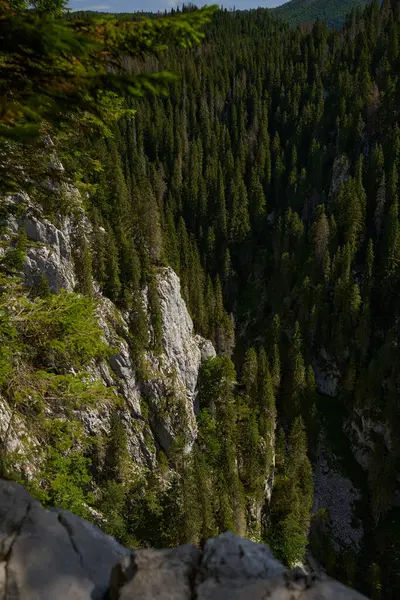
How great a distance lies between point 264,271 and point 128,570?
9103 centimetres

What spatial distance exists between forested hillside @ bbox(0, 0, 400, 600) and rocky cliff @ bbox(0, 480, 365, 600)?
123 inches

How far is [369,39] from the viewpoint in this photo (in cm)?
11875

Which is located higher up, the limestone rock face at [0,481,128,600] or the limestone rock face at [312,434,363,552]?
the limestone rock face at [0,481,128,600]

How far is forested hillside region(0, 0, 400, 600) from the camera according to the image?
108ft

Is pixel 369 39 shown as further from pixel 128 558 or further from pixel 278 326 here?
pixel 128 558

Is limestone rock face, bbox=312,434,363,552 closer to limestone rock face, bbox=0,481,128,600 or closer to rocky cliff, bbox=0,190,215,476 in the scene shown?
rocky cliff, bbox=0,190,215,476

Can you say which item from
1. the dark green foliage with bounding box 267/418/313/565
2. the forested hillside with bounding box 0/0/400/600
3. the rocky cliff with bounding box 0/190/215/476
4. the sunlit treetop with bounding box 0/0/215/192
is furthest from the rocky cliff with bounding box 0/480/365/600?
the dark green foliage with bounding box 267/418/313/565

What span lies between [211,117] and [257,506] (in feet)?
378

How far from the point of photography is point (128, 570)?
16.5ft

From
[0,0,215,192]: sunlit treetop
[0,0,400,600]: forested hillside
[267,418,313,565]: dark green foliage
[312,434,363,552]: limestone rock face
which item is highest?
[0,0,215,192]: sunlit treetop

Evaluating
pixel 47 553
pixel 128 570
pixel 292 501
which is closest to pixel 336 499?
pixel 292 501

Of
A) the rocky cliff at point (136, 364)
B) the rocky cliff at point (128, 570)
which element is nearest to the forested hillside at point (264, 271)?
the rocky cliff at point (136, 364)

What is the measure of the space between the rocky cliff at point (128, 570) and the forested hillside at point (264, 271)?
3.12m

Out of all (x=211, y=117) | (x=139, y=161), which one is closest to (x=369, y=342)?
(x=139, y=161)
